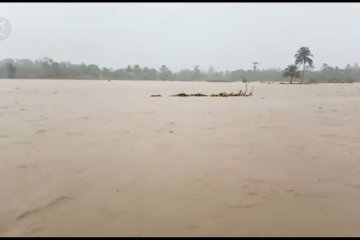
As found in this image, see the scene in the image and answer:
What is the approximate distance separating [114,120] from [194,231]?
6511 millimetres

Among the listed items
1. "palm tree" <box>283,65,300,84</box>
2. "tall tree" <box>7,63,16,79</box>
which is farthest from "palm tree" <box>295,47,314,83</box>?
"tall tree" <box>7,63,16,79</box>

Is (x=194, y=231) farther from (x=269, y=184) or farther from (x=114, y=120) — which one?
(x=114, y=120)

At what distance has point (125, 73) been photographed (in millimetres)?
85750

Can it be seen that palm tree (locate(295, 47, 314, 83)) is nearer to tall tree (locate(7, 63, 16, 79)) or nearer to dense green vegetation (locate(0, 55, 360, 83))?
dense green vegetation (locate(0, 55, 360, 83))

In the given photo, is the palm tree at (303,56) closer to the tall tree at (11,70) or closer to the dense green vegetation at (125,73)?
the dense green vegetation at (125,73)

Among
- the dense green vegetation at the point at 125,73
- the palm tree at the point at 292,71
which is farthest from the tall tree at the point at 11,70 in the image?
the palm tree at the point at 292,71

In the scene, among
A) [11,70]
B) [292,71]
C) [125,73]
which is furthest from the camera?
[125,73]

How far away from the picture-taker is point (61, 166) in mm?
4430

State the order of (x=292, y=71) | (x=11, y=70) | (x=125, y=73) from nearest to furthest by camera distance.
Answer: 1. (x=292, y=71)
2. (x=11, y=70)
3. (x=125, y=73)

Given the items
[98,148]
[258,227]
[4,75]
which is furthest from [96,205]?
[4,75]

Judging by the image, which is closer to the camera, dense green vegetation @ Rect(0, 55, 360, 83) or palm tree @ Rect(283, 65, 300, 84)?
palm tree @ Rect(283, 65, 300, 84)

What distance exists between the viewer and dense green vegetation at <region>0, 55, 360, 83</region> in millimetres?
66688

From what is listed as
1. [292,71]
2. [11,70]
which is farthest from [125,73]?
[292,71]

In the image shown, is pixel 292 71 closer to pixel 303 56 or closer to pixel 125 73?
pixel 303 56
